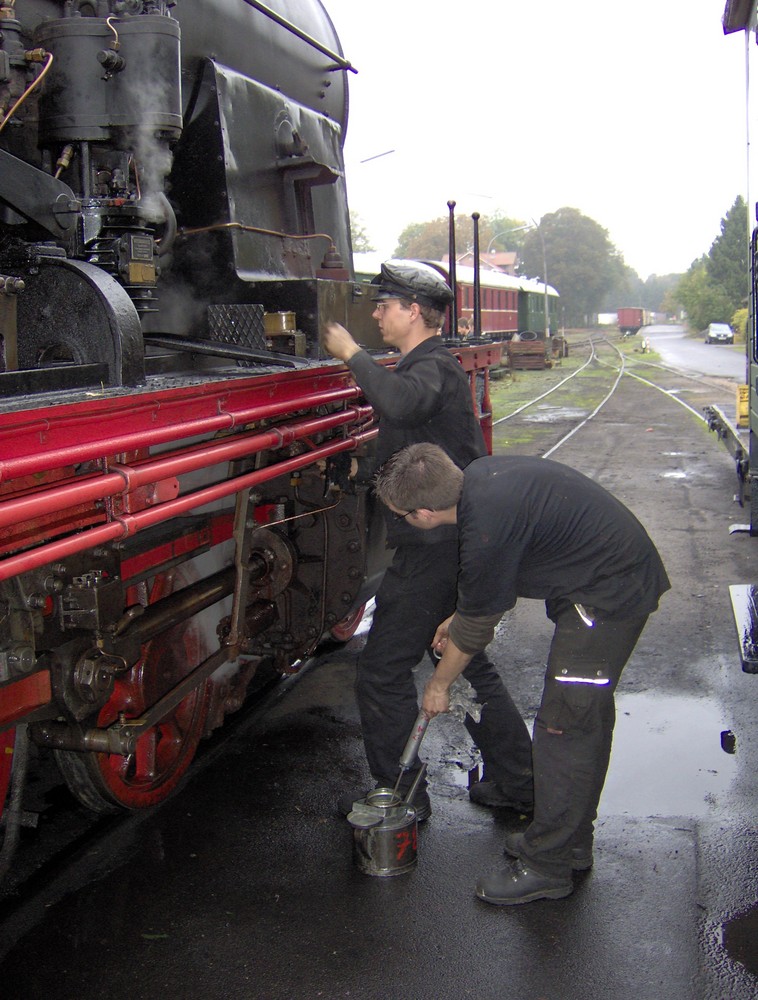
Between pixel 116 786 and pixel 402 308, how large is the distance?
188 centimetres

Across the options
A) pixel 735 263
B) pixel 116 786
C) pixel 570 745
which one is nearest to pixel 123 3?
pixel 116 786

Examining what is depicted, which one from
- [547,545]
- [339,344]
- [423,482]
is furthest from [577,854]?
[339,344]

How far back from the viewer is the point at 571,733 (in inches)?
119

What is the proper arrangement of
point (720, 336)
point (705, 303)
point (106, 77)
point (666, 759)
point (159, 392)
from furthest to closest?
point (705, 303) < point (720, 336) < point (666, 759) < point (106, 77) < point (159, 392)

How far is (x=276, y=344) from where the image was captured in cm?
359

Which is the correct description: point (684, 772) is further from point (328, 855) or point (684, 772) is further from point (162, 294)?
point (162, 294)

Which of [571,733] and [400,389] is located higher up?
[400,389]

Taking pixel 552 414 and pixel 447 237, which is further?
pixel 447 237

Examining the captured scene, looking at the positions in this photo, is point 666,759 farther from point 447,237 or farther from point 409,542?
point 447,237

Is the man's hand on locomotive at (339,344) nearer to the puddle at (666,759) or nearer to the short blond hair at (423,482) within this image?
the short blond hair at (423,482)

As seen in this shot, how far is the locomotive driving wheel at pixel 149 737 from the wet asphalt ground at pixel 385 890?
0.69 ft

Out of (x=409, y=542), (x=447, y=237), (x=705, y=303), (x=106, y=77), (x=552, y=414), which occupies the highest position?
(x=447, y=237)

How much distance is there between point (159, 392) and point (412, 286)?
133cm

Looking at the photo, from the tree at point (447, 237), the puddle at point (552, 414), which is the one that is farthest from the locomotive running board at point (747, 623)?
the tree at point (447, 237)
